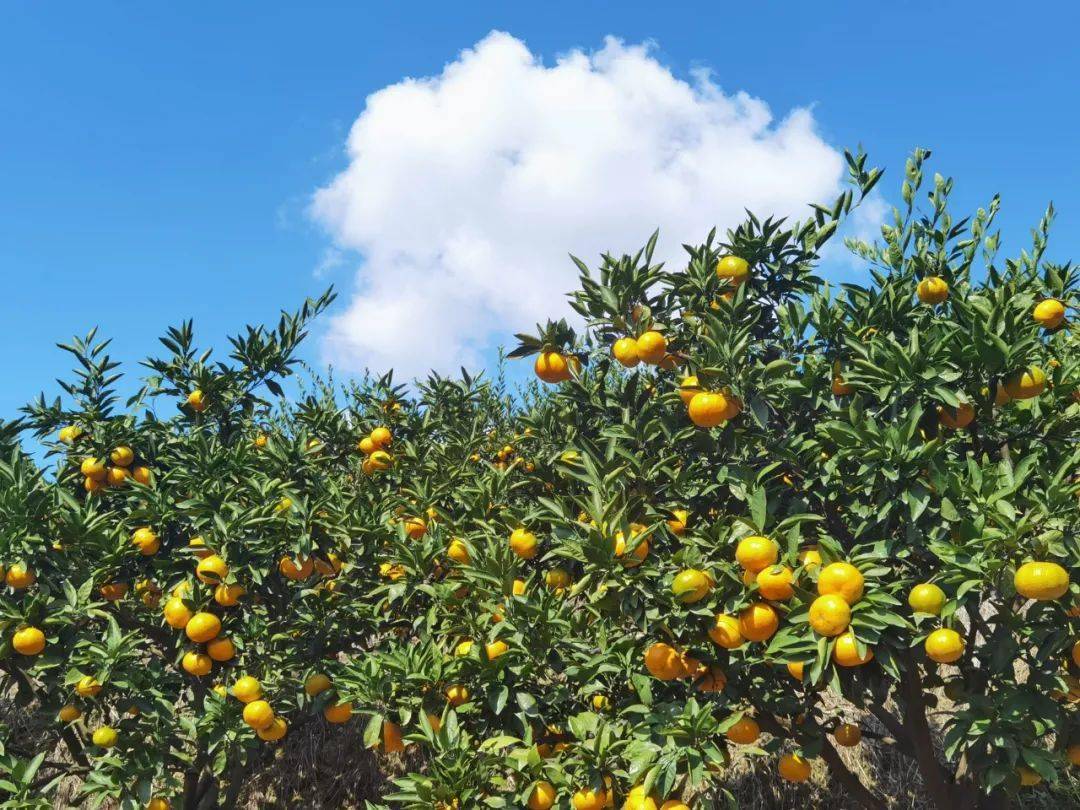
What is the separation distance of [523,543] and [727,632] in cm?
102

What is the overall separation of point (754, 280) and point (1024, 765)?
2.36m

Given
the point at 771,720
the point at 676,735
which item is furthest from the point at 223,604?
the point at 771,720

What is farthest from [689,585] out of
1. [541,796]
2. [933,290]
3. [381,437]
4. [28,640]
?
[28,640]

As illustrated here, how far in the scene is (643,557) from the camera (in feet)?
9.62

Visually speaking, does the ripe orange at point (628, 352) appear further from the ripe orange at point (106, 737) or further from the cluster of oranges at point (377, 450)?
the ripe orange at point (106, 737)

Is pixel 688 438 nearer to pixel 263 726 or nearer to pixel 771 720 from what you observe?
pixel 771 720

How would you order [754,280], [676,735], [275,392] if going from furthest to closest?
[275,392] < [754,280] < [676,735]

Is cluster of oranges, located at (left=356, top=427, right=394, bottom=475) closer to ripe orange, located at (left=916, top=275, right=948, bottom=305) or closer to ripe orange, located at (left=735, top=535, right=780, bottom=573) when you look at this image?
ripe orange, located at (left=735, top=535, right=780, bottom=573)

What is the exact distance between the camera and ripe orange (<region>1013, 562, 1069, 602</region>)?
2.37 m

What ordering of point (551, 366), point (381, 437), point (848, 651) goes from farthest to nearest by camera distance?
point (381, 437), point (551, 366), point (848, 651)

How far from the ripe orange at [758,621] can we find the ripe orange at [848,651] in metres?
0.25

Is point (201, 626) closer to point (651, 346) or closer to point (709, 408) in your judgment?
point (651, 346)

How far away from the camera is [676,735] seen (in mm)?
2861

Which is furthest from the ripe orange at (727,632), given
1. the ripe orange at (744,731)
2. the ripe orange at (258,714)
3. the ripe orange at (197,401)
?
the ripe orange at (197,401)
